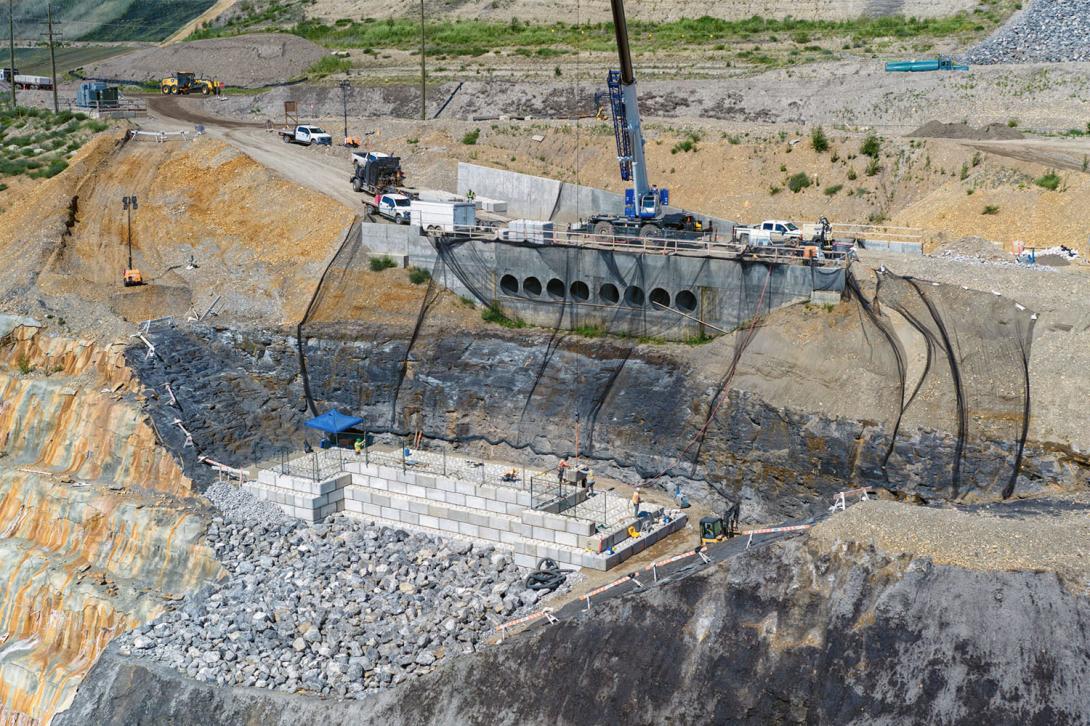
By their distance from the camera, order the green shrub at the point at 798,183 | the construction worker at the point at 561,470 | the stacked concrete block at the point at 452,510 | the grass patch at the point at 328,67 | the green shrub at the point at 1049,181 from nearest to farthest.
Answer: the stacked concrete block at the point at 452,510, the construction worker at the point at 561,470, the green shrub at the point at 1049,181, the green shrub at the point at 798,183, the grass patch at the point at 328,67

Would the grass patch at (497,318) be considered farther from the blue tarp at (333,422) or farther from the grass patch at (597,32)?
the grass patch at (597,32)

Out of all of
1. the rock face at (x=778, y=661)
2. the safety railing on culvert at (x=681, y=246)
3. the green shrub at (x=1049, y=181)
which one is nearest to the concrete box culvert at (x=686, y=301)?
the safety railing on culvert at (x=681, y=246)

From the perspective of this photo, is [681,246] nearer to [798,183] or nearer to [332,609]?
[798,183]

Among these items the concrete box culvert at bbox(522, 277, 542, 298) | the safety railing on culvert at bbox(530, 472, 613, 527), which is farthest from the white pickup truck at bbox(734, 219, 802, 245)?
the safety railing on culvert at bbox(530, 472, 613, 527)

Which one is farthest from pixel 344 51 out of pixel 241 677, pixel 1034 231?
pixel 241 677

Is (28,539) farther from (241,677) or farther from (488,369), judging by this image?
(488,369)

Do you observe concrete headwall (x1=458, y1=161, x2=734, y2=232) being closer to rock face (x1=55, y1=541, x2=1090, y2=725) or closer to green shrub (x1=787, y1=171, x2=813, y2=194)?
green shrub (x1=787, y1=171, x2=813, y2=194)
